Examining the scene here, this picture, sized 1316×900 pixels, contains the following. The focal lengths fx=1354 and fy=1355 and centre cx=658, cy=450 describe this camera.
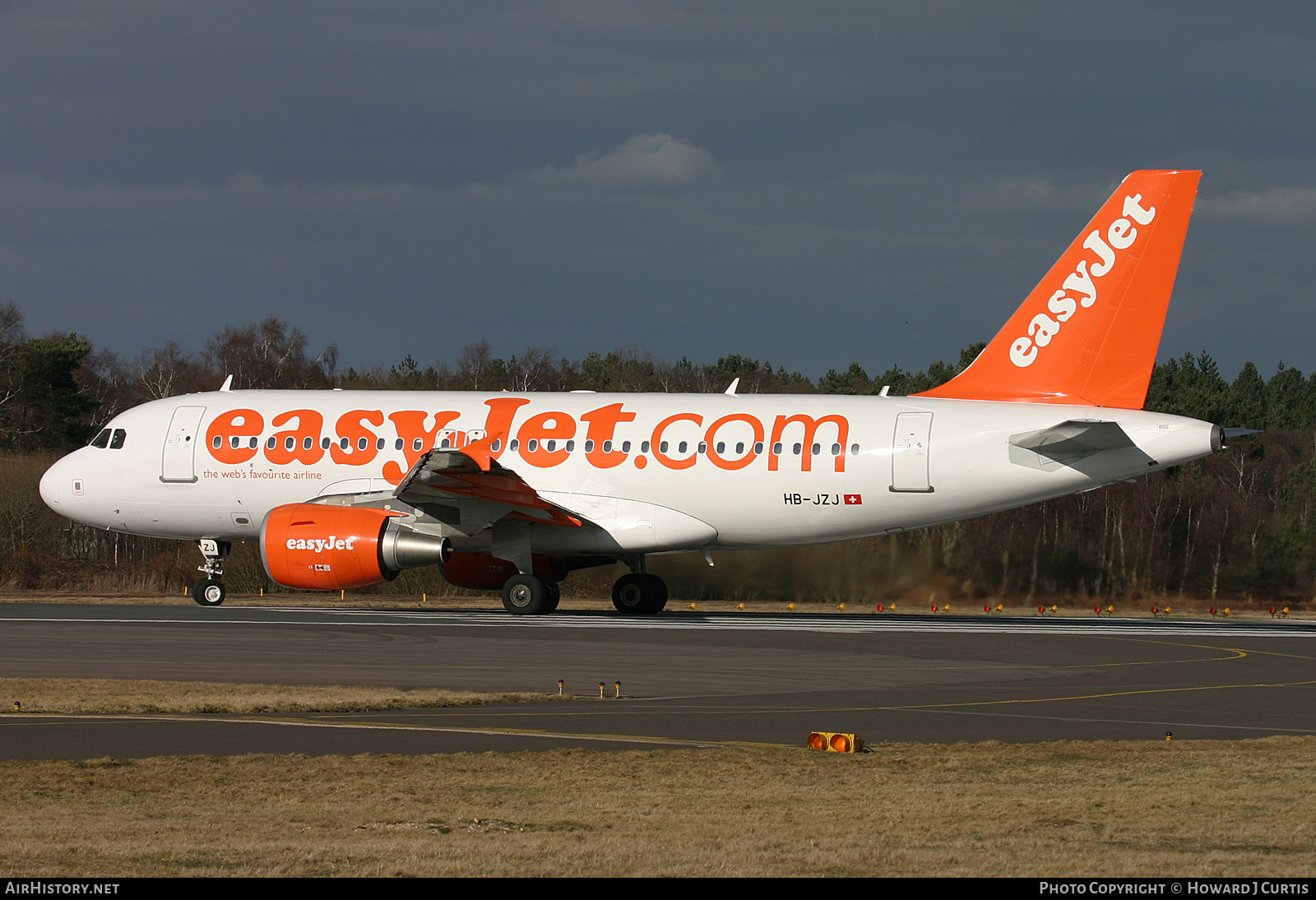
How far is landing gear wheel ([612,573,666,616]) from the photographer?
29547 mm

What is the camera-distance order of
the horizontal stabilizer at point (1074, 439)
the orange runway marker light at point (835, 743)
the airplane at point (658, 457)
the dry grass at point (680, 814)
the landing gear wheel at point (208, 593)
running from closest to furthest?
1. the dry grass at point (680, 814)
2. the orange runway marker light at point (835, 743)
3. the horizontal stabilizer at point (1074, 439)
4. the airplane at point (658, 457)
5. the landing gear wheel at point (208, 593)

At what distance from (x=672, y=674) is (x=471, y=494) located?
10131mm

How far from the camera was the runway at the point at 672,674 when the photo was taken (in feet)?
40.1

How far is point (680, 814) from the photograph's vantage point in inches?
341

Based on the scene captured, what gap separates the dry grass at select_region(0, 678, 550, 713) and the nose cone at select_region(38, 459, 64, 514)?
16.5 m

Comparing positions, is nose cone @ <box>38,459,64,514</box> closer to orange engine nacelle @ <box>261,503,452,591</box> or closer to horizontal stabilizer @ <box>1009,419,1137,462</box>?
orange engine nacelle @ <box>261,503,452,591</box>

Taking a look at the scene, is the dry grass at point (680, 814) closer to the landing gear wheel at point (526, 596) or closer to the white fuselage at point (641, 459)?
the white fuselage at point (641, 459)

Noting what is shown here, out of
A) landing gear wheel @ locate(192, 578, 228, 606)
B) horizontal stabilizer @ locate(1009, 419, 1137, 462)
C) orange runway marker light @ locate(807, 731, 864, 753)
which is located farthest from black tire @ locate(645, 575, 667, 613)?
orange runway marker light @ locate(807, 731, 864, 753)

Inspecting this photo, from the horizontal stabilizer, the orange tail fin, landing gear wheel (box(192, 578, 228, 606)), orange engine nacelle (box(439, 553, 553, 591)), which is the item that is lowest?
landing gear wheel (box(192, 578, 228, 606))

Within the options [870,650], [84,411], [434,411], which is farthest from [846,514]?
[84,411]

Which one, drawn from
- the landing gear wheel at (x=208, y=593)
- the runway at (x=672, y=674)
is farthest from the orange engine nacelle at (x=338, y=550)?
the landing gear wheel at (x=208, y=593)

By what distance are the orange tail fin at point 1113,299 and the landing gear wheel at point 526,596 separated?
10551mm

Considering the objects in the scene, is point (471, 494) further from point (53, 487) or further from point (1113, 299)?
point (1113, 299)
